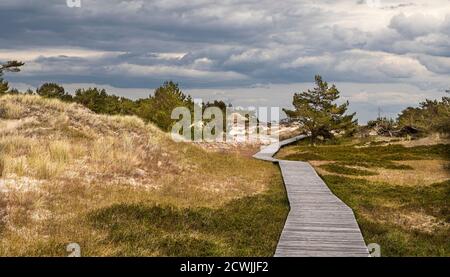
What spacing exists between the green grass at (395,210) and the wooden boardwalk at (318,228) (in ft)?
2.68

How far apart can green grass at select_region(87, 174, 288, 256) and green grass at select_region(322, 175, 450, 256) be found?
9.83 ft

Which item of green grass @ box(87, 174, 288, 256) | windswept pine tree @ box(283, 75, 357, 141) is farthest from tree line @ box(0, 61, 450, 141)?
green grass @ box(87, 174, 288, 256)

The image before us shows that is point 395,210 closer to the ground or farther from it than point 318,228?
closer to the ground

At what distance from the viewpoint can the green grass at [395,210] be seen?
532 inches

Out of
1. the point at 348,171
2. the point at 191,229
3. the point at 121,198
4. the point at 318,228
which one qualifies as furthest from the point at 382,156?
the point at 191,229

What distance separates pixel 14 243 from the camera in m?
11.7

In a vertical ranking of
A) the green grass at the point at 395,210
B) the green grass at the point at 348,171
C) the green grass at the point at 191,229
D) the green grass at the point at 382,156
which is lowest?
the green grass at the point at 382,156

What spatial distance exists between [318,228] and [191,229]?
3.73 metres

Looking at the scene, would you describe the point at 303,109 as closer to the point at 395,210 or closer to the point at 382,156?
the point at 382,156

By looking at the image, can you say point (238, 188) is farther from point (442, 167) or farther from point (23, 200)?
point (442, 167)

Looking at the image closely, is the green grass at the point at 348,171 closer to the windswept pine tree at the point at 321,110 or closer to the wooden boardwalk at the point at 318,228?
the wooden boardwalk at the point at 318,228

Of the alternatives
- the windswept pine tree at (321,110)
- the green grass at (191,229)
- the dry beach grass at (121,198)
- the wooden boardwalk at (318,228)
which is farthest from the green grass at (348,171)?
the windswept pine tree at (321,110)

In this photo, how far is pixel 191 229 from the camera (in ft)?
48.1

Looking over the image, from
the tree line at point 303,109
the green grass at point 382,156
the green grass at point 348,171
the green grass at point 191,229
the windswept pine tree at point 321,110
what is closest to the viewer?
the green grass at point 191,229
